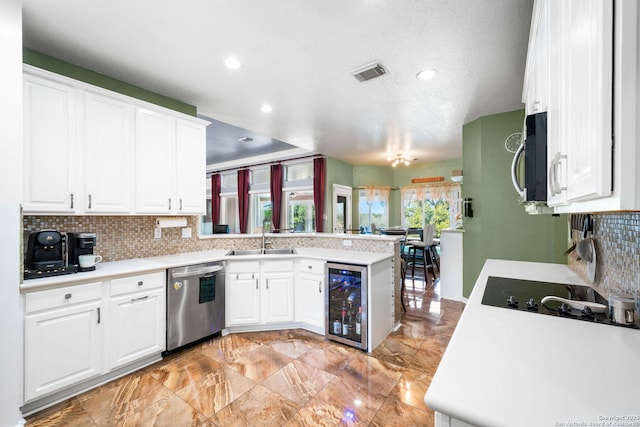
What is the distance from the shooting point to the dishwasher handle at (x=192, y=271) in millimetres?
2453

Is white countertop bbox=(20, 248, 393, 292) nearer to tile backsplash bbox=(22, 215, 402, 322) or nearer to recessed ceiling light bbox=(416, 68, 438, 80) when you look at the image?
tile backsplash bbox=(22, 215, 402, 322)

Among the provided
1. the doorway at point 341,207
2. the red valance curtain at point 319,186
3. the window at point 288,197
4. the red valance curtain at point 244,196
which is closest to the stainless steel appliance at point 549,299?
the red valance curtain at point 319,186

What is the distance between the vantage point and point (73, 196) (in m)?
2.10

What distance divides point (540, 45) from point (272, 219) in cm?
581

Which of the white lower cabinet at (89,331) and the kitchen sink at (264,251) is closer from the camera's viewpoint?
the white lower cabinet at (89,331)

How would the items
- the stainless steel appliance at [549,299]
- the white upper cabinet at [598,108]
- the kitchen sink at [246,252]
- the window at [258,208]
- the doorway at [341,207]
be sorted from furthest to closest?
the window at [258,208] → the doorway at [341,207] → the kitchen sink at [246,252] → the stainless steel appliance at [549,299] → the white upper cabinet at [598,108]

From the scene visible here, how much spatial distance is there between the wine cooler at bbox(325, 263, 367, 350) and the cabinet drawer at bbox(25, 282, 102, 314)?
6.43ft

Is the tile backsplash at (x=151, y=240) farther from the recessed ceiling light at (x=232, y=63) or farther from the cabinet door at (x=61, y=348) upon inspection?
the recessed ceiling light at (x=232, y=63)

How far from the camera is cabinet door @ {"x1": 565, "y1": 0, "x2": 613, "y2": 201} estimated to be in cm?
48

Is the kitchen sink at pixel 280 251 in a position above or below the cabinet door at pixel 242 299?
above

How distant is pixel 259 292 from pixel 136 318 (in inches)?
45.1

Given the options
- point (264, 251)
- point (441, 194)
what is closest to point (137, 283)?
point (264, 251)

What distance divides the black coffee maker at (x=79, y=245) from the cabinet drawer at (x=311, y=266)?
1.85 meters

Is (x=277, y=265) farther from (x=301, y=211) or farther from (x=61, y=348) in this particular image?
(x=301, y=211)
